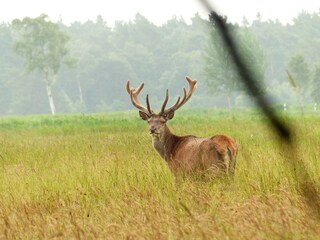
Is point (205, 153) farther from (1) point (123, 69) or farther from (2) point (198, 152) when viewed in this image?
(1) point (123, 69)

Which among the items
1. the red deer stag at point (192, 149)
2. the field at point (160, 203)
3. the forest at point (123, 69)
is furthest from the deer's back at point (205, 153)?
the forest at point (123, 69)

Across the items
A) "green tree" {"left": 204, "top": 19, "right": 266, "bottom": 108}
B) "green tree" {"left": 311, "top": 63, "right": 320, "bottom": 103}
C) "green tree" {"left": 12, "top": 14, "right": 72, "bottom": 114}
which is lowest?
"green tree" {"left": 311, "top": 63, "right": 320, "bottom": 103}

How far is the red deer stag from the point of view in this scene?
682 centimetres

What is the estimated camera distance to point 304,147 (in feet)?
29.2

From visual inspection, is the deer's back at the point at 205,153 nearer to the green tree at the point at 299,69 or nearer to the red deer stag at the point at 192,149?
the red deer stag at the point at 192,149

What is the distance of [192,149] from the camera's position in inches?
291

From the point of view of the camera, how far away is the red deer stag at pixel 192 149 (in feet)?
22.4

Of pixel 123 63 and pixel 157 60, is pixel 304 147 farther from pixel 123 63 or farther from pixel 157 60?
pixel 157 60

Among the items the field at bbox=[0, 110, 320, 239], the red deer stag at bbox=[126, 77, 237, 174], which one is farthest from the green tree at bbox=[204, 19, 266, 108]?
the red deer stag at bbox=[126, 77, 237, 174]

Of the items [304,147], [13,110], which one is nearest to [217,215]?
[304,147]

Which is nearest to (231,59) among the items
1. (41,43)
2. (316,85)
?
(316,85)

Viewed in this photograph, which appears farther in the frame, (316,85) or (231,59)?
(316,85)

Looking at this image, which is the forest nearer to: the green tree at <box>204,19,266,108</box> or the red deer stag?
the green tree at <box>204,19,266,108</box>

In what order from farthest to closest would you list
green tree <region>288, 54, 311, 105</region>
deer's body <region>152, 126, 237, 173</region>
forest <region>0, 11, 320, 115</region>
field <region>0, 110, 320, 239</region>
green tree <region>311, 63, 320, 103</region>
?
forest <region>0, 11, 320, 115</region>
green tree <region>288, 54, 311, 105</region>
green tree <region>311, 63, 320, 103</region>
deer's body <region>152, 126, 237, 173</region>
field <region>0, 110, 320, 239</region>
